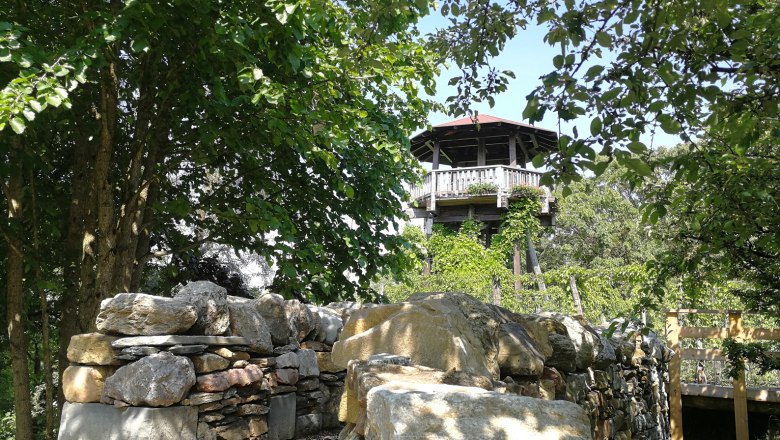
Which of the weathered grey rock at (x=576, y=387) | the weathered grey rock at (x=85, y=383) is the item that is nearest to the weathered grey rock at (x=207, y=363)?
the weathered grey rock at (x=85, y=383)

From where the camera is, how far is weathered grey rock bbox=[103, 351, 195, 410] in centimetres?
354

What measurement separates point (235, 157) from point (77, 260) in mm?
1979

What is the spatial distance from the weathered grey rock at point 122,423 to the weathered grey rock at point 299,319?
1.40 metres

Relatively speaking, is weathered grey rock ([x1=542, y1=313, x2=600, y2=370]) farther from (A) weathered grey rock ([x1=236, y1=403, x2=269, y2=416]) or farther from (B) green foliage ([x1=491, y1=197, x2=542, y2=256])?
(B) green foliage ([x1=491, y1=197, x2=542, y2=256])

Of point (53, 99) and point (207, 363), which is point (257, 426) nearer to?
point (207, 363)

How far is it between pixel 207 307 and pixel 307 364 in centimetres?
134

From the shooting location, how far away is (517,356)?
3.49m

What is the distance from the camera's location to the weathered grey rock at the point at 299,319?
4982mm

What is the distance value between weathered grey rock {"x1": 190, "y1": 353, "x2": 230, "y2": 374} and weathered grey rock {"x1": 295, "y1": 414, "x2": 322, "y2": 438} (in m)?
1.22

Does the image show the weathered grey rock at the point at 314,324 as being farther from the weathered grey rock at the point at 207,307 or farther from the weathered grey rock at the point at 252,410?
the weathered grey rock at the point at 207,307

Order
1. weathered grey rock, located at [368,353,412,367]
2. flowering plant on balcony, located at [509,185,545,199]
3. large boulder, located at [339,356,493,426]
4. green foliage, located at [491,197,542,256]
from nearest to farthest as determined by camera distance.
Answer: large boulder, located at [339,356,493,426] → weathered grey rock, located at [368,353,412,367] → flowering plant on balcony, located at [509,185,545,199] → green foliage, located at [491,197,542,256]

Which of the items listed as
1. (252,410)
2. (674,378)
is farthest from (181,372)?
(674,378)

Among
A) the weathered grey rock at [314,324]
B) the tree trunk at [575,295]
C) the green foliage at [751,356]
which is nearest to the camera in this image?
the weathered grey rock at [314,324]

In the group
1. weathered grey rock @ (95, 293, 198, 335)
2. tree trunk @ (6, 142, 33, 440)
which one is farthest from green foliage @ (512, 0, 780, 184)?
tree trunk @ (6, 142, 33, 440)
